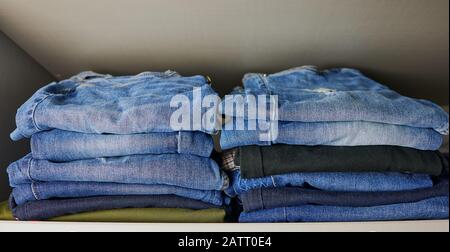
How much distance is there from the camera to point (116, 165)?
0.45 metres

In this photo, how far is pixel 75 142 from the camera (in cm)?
46

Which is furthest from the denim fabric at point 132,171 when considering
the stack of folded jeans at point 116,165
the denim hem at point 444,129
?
the denim hem at point 444,129

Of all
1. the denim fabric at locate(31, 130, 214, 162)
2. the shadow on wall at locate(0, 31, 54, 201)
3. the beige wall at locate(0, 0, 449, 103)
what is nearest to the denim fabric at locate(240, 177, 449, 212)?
the denim fabric at locate(31, 130, 214, 162)

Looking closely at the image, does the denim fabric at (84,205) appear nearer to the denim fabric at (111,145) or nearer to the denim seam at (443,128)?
the denim fabric at (111,145)

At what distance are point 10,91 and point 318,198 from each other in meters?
0.59

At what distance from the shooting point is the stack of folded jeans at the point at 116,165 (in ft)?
1.48

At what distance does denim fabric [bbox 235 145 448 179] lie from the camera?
17.8 inches

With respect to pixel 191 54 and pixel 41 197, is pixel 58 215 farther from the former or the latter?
pixel 191 54

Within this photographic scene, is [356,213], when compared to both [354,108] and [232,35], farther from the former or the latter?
[232,35]

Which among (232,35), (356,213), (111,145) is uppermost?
(232,35)

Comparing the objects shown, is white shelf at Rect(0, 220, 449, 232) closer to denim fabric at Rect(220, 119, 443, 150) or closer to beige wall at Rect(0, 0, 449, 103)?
denim fabric at Rect(220, 119, 443, 150)
